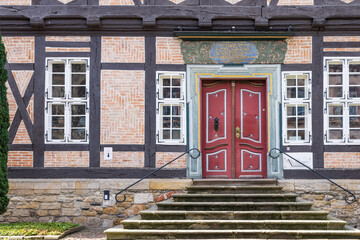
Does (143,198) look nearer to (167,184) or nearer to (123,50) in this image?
(167,184)

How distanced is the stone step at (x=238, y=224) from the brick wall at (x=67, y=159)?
2.38 metres

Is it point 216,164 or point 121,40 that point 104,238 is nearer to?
point 216,164

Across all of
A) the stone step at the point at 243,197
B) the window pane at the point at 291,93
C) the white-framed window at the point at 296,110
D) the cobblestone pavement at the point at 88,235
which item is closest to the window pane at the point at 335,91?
the white-framed window at the point at 296,110

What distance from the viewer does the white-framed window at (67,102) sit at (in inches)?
393

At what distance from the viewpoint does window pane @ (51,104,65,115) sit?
10055mm

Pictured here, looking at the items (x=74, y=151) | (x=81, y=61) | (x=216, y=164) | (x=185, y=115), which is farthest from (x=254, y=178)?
(x=81, y=61)

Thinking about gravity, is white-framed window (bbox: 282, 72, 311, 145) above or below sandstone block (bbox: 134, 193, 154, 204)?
above

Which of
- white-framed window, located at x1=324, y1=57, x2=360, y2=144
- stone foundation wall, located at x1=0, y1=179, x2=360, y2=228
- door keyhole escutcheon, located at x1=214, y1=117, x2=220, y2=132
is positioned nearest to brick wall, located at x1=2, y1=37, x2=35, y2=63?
stone foundation wall, located at x1=0, y1=179, x2=360, y2=228

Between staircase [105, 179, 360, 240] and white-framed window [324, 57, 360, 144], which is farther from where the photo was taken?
white-framed window [324, 57, 360, 144]

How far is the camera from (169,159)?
9914 mm

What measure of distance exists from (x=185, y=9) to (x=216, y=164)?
3.47 meters

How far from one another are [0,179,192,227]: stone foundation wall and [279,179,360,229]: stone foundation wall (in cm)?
237

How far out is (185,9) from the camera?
32.4 ft

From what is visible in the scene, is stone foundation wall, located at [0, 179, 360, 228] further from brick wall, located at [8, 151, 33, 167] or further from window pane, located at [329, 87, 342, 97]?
window pane, located at [329, 87, 342, 97]
